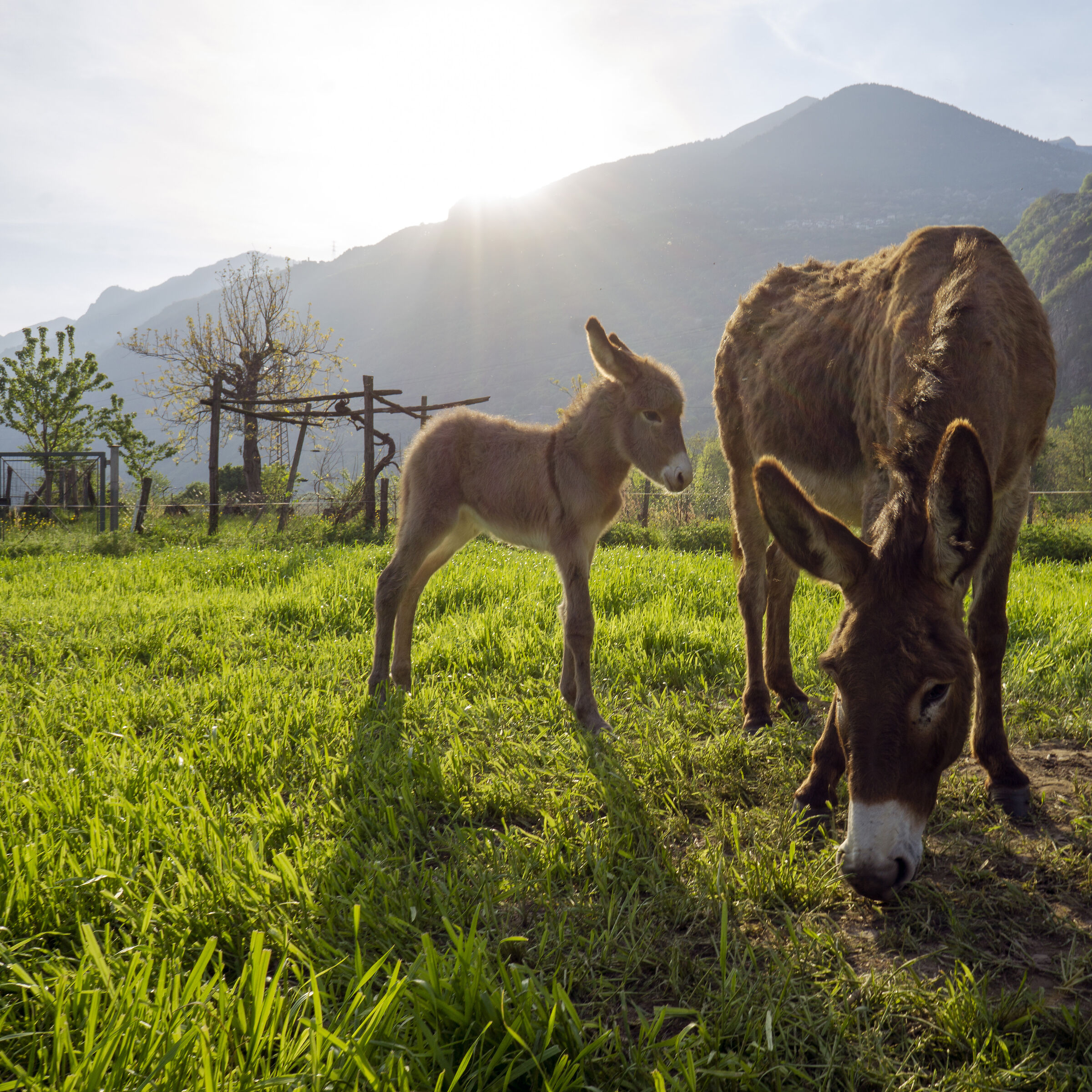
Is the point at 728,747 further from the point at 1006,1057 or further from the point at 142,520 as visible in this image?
the point at 142,520

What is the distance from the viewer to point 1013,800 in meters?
2.66

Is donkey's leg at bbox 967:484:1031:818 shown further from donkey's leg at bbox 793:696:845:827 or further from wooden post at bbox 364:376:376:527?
wooden post at bbox 364:376:376:527

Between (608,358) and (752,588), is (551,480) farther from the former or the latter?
(752,588)

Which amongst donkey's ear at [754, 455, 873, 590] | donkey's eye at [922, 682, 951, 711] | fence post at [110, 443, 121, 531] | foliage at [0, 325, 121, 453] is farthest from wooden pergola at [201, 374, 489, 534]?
foliage at [0, 325, 121, 453]

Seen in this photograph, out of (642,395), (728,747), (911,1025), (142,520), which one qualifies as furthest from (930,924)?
(142,520)

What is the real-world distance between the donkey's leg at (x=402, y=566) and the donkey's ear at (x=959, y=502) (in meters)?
3.18

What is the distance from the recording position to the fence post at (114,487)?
14567 mm

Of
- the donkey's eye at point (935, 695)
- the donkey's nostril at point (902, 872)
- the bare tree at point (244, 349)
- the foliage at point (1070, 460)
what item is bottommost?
the donkey's nostril at point (902, 872)

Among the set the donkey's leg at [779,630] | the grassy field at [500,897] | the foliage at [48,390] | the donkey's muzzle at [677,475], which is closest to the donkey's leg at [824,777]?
the grassy field at [500,897]

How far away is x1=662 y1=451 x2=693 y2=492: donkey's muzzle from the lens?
396 centimetres

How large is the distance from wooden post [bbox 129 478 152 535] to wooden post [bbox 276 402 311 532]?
2800 millimetres

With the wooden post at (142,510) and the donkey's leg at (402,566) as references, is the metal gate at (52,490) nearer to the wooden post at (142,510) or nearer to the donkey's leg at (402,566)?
the wooden post at (142,510)

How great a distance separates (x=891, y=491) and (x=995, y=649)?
53.6 inches

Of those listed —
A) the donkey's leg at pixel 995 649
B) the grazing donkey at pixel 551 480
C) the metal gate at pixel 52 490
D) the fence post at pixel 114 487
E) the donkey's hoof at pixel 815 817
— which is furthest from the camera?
the metal gate at pixel 52 490
